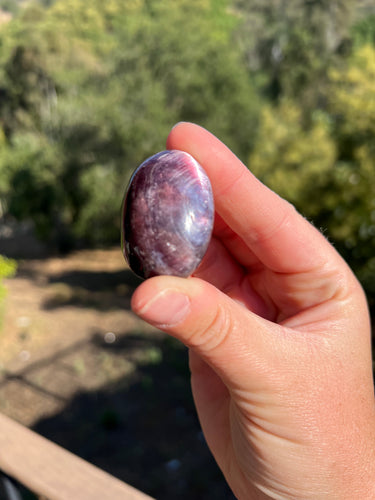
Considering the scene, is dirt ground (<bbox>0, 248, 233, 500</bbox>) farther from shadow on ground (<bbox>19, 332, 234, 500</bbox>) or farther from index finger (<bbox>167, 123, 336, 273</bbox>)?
index finger (<bbox>167, 123, 336, 273</bbox>)

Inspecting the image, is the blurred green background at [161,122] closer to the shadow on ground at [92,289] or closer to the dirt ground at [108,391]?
the shadow on ground at [92,289]

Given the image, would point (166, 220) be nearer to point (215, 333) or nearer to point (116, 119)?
point (215, 333)

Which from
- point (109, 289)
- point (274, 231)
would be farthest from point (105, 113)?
point (274, 231)

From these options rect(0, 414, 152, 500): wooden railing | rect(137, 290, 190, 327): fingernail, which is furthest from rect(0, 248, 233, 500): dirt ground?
rect(137, 290, 190, 327): fingernail

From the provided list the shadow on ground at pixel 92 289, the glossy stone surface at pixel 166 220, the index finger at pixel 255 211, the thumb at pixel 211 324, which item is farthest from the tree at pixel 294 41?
the thumb at pixel 211 324

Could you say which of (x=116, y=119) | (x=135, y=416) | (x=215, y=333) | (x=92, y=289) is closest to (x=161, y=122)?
(x=116, y=119)

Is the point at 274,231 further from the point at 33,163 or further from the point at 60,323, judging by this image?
the point at 33,163
